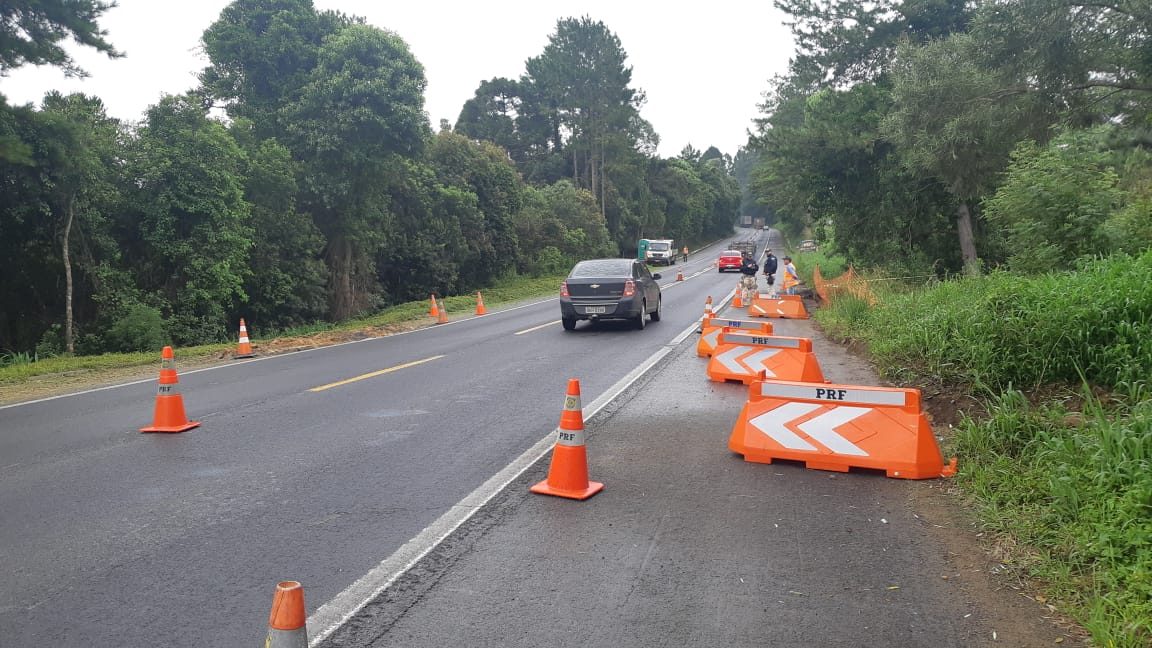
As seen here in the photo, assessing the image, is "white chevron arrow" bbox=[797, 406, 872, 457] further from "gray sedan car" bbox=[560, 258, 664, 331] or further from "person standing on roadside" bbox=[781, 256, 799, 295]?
"person standing on roadside" bbox=[781, 256, 799, 295]

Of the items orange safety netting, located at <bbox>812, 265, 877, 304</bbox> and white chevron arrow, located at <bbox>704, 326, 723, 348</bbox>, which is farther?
orange safety netting, located at <bbox>812, 265, 877, 304</bbox>

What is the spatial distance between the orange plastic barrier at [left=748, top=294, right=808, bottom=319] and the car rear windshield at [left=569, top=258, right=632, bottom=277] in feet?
14.2

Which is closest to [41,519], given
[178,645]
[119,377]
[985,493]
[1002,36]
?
[178,645]

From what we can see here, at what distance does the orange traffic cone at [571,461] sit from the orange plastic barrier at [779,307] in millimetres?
15474

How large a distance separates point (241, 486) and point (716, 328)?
895cm

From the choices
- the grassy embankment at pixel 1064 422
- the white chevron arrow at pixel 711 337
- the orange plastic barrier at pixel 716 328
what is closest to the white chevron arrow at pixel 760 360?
the orange plastic barrier at pixel 716 328

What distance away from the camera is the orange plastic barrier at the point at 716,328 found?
38.1ft

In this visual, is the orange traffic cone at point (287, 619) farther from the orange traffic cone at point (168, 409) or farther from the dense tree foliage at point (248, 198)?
the dense tree foliage at point (248, 198)

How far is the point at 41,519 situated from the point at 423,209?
1286 inches

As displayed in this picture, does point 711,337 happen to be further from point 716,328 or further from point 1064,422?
point 1064,422

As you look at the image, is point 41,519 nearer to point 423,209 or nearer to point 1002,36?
point 1002,36

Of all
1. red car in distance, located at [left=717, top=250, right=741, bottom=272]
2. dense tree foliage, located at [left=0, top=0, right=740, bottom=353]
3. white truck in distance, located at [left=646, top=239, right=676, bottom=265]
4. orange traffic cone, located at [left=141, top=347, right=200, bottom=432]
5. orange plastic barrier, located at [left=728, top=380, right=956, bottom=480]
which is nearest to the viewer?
orange plastic barrier, located at [left=728, top=380, right=956, bottom=480]

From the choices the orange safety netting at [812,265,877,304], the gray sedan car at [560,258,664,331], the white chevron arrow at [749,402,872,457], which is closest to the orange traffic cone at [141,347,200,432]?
the white chevron arrow at [749,402,872,457]

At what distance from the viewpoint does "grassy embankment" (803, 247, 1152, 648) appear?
13.4ft
